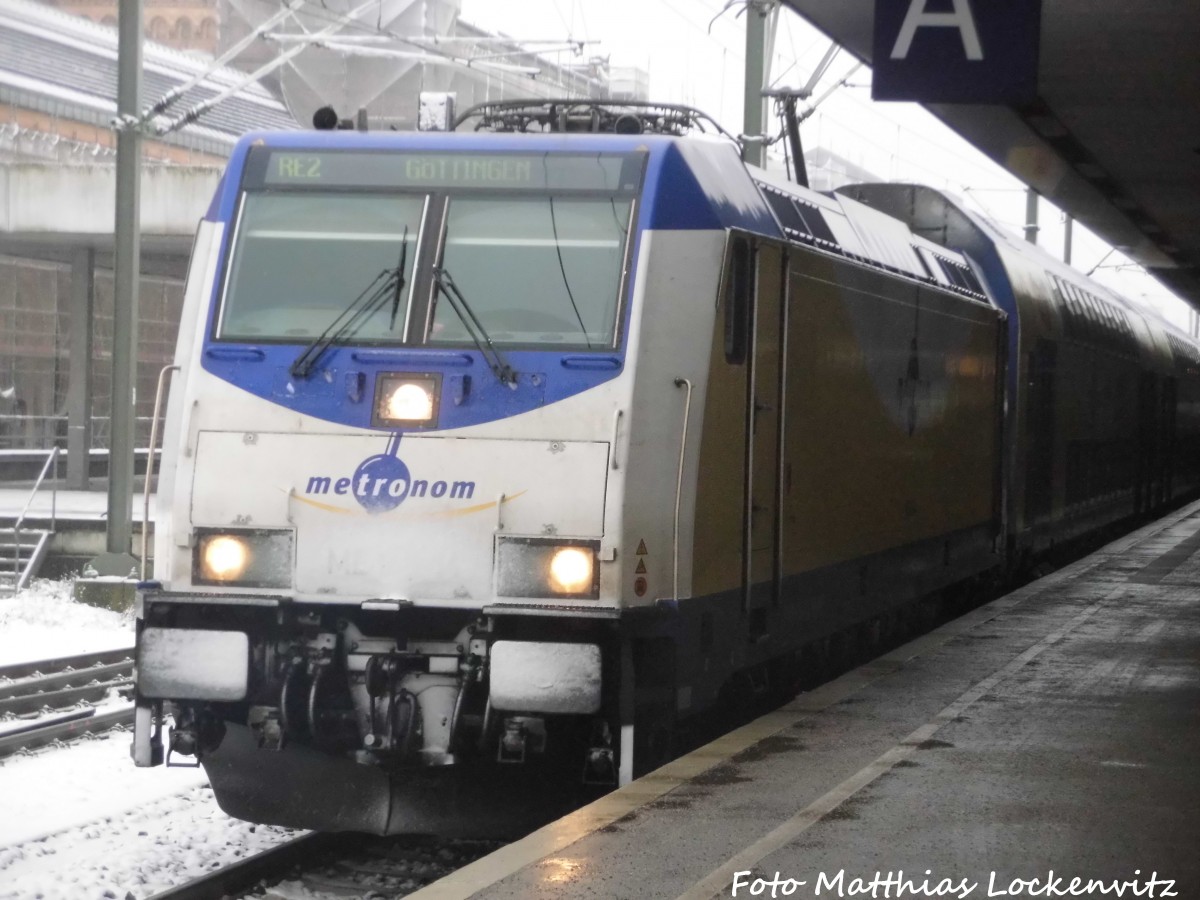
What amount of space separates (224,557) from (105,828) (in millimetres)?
2076

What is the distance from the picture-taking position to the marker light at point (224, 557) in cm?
776

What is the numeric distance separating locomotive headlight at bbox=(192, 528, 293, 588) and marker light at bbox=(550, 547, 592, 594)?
1.15 metres

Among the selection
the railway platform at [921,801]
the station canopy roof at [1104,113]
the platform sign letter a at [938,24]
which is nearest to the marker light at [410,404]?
the railway platform at [921,801]

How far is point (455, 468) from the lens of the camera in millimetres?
7672

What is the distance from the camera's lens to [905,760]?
26.4 feet

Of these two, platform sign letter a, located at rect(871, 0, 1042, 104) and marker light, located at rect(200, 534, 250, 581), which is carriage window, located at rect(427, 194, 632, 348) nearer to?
marker light, located at rect(200, 534, 250, 581)

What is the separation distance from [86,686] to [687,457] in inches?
273

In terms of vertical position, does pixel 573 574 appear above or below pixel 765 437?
below

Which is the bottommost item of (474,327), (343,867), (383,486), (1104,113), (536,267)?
(343,867)

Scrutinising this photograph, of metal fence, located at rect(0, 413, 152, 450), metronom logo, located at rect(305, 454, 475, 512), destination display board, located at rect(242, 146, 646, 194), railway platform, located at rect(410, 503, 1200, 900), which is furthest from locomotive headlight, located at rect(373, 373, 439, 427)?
metal fence, located at rect(0, 413, 152, 450)

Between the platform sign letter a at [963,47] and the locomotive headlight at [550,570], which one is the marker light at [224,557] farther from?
the platform sign letter a at [963,47]

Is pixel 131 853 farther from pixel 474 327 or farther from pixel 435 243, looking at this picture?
pixel 435 243

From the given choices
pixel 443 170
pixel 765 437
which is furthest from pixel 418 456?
pixel 765 437

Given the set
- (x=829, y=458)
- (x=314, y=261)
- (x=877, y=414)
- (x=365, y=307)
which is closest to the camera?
(x=365, y=307)
